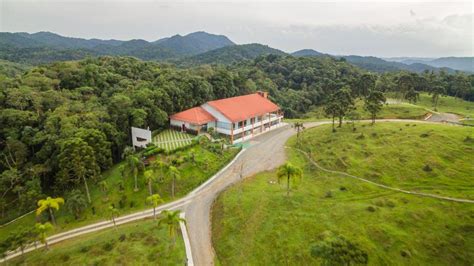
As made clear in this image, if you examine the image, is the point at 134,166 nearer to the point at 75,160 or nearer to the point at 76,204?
the point at 75,160

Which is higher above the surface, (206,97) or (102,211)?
(206,97)

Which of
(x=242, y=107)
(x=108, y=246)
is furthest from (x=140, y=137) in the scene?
(x=108, y=246)

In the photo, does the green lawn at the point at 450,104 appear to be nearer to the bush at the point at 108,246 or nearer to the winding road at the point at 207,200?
the winding road at the point at 207,200

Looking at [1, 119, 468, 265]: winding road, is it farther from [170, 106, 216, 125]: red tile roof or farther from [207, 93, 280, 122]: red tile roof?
[170, 106, 216, 125]: red tile roof

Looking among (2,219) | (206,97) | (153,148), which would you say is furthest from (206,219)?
(206,97)

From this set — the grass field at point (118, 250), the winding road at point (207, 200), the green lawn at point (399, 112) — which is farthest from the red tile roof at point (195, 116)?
the green lawn at point (399, 112)

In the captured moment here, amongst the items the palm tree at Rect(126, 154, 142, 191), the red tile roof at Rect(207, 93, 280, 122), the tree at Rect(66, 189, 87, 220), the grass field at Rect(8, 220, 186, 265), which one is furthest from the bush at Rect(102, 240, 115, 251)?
the red tile roof at Rect(207, 93, 280, 122)

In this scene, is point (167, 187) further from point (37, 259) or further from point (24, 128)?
point (24, 128)

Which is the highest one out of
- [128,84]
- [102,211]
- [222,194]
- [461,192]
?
[128,84]
